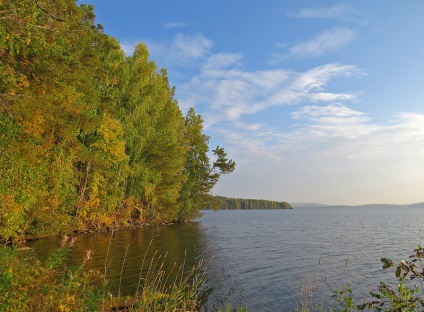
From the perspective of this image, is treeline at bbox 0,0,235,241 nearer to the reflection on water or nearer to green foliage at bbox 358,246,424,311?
the reflection on water

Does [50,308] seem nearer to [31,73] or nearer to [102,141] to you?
[31,73]

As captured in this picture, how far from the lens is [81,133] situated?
2494 centimetres

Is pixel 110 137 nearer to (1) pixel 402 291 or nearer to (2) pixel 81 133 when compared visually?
(2) pixel 81 133

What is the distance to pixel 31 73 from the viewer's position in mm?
15242

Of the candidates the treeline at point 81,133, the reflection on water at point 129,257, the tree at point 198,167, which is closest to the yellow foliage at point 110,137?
the treeline at point 81,133

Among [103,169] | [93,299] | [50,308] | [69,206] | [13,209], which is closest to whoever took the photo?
[50,308]

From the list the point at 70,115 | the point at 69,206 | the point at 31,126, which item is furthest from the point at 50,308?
the point at 69,206

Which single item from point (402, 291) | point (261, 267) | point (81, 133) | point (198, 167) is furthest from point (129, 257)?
point (198, 167)

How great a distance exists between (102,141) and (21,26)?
21.0 m

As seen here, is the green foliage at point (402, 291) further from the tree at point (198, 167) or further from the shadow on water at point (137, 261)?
the tree at point (198, 167)

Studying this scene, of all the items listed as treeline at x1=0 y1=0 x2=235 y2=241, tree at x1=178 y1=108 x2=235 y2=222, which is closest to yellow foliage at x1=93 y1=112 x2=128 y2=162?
treeline at x1=0 y1=0 x2=235 y2=241

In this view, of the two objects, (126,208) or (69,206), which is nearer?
(69,206)

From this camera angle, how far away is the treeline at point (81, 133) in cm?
1372

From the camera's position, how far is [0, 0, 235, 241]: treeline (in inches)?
540
